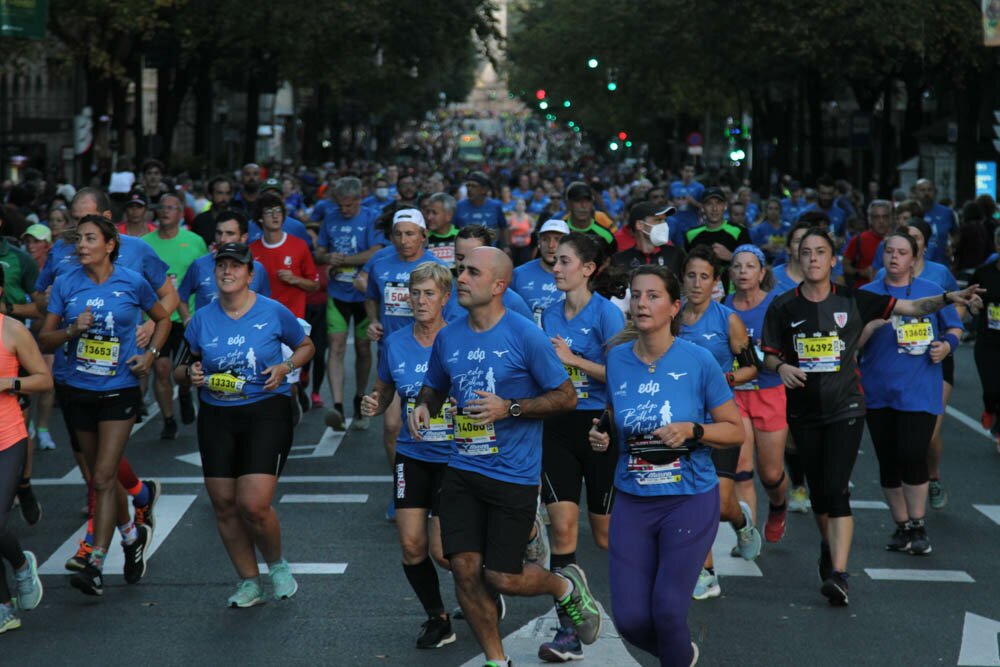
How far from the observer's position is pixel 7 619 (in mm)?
8336

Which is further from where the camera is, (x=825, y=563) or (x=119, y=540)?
(x=119, y=540)

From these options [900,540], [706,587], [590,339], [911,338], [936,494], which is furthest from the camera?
[936,494]

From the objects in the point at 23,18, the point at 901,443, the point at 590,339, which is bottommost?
the point at 901,443

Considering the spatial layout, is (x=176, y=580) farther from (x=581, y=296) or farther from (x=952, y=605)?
(x=952, y=605)

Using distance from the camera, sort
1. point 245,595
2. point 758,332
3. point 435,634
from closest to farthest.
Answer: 1. point 435,634
2. point 245,595
3. point 758,332

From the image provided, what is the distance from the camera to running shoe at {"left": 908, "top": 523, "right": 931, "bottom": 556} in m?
10.2

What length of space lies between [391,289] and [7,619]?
4.04 m

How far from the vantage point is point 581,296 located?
870 centimetres

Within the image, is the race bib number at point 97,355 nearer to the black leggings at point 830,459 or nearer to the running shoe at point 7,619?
the running shoe at point 7,619

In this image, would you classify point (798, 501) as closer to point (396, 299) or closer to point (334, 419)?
point (396, 299)

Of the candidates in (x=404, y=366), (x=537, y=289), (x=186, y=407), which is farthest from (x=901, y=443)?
(x=186, y=407)

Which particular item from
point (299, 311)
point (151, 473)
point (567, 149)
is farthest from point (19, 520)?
point (567, 149)

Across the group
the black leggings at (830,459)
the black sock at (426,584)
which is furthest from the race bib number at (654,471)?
the black leggings at (830,459)

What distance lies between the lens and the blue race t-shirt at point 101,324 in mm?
9250
